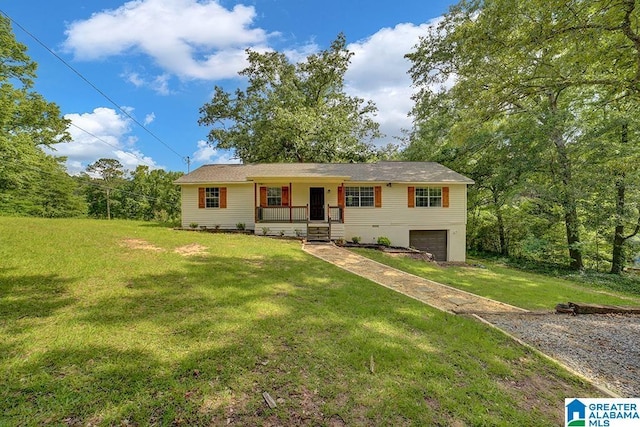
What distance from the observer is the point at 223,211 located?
1507cm

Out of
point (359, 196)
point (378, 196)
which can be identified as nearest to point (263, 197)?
point (359, 196)

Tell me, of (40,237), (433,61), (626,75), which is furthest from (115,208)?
(626,75)

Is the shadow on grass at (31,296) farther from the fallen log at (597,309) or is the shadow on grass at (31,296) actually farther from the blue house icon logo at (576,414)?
the fallen log at (597,309)

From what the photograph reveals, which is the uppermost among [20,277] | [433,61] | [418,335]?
[433,61]

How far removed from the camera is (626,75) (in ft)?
24.8

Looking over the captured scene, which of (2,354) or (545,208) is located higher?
(545,208)

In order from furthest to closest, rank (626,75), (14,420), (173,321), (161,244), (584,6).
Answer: (161,244)
(626,75)
(584,6)
(173,321)
(14,420)

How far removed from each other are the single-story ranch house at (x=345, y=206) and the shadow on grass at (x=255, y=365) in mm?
8967

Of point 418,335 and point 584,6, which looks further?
point 584,6

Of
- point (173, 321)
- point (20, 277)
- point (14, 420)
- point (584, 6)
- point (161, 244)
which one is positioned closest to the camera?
point (14, 420)

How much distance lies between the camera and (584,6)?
6199mm

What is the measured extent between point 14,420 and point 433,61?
58.8 feet

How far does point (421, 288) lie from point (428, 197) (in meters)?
8.32

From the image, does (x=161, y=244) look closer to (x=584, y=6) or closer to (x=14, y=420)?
(x=14, y=420)
